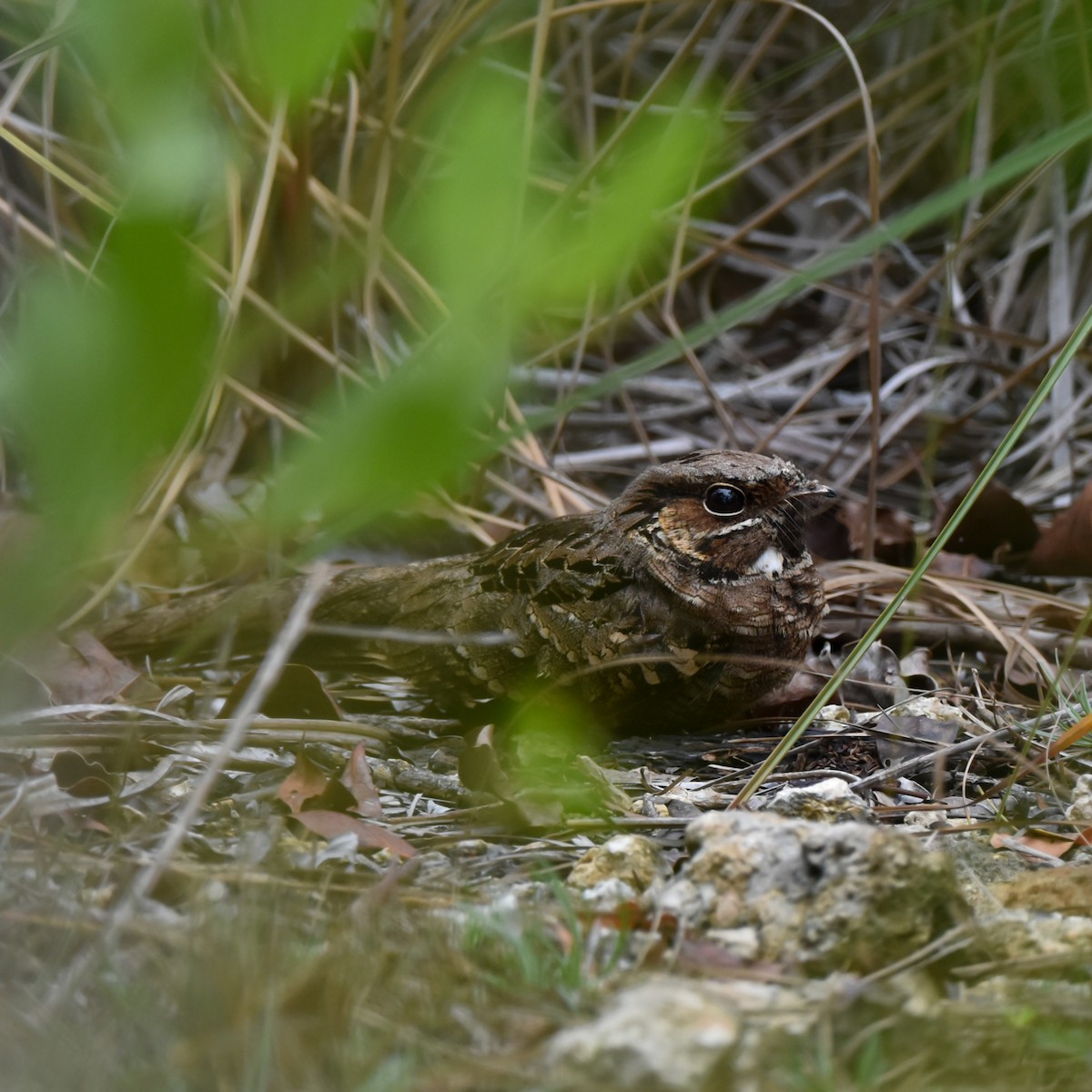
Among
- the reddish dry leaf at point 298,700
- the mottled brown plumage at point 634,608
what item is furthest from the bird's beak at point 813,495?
the reddish dry leaf at point 298,700

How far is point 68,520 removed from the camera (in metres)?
0.47

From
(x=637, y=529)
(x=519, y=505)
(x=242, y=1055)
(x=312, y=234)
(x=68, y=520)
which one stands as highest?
(x=68, y=520)

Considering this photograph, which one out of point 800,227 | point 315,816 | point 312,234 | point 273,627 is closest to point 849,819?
point 315,816

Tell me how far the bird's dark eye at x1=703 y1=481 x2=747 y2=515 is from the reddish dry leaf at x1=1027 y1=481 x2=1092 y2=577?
45.3 inches

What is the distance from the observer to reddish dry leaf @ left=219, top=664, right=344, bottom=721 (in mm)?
2373

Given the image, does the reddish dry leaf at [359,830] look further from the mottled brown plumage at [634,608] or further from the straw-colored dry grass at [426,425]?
the mottled brown plumage at [634,608]

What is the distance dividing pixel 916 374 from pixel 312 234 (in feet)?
6.69

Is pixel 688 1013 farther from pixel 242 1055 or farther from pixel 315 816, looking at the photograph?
pixel 315 816

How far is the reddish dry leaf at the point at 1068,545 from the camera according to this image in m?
3.33

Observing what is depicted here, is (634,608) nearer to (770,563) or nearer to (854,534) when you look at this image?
(770,563)

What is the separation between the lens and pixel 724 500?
272 centimetres

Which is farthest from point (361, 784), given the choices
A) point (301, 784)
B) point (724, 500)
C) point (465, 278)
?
point (465, 278)

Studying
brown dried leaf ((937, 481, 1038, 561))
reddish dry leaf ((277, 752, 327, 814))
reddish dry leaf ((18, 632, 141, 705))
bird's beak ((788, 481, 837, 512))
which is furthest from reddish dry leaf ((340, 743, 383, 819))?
brown dried leaf ((937, 481, 1038, 561))

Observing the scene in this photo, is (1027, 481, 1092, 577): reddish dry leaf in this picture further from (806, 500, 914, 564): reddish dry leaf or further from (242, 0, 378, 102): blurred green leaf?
(242, 0, 378, 102): blurred green leaf
